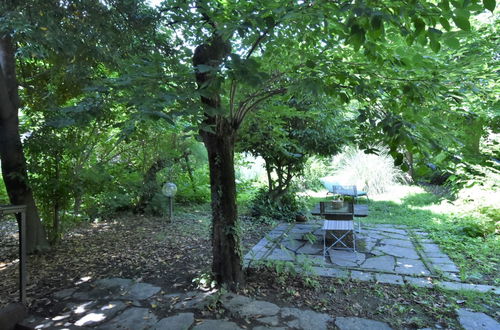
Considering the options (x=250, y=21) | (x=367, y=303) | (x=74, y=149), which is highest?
(x=250, y=21)

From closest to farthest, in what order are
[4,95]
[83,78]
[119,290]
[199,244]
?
[119,290]
[4,95]
[83,78]
[199,244]

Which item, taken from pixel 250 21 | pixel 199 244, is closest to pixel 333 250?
pixel 199 244

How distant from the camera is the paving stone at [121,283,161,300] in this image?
3031mm

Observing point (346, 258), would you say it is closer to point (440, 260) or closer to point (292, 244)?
point (292, 244)

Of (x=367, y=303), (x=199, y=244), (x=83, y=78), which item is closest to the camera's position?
(x=367, y=303)

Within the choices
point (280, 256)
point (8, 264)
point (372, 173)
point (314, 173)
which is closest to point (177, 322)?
point (280, 256)

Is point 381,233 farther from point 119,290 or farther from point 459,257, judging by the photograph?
point 119,290

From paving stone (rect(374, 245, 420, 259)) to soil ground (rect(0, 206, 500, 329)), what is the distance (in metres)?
1.23

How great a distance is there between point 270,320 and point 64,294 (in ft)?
6.60

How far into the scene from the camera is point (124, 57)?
4.21 metres

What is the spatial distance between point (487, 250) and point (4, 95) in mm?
6621

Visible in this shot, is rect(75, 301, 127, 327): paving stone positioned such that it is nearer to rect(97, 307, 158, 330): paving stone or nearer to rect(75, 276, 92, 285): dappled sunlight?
rect(97, 307, 158, 330): paving stone

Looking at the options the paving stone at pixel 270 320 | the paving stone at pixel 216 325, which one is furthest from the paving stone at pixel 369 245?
the paving stone at pixel 216 325

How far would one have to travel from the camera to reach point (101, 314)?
2.70m
